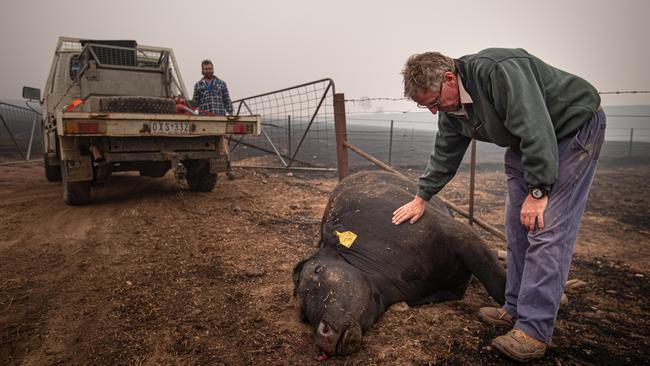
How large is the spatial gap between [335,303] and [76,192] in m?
5.24

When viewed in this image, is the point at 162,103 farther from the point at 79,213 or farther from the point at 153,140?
the point at 79,213

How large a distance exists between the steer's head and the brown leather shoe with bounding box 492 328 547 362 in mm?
808

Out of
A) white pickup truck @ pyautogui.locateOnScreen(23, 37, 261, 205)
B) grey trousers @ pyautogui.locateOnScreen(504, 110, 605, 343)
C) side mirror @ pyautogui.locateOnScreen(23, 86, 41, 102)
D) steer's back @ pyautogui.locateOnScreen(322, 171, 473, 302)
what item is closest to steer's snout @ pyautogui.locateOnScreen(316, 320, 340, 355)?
steer's back @ pyautogui.locateOnScreen(322, 171, 473, 302)

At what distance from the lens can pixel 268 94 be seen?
1008cm

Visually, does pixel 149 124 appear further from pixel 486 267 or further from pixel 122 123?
pixel 486 267

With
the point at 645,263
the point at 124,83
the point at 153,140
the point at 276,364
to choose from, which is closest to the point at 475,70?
the point at 276,364

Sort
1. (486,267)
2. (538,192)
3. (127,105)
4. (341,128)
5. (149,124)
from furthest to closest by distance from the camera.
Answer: (127,105) < (341,128) < (149,124) < (486,267) < (538,192)

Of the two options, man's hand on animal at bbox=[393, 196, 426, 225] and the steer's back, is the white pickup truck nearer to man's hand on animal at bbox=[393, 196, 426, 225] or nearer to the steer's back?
the steer's back

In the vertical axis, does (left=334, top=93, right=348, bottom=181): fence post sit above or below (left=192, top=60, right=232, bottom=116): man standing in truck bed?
below

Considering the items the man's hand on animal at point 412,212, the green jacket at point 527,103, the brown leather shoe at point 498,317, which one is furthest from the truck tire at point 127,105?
the brown leather shoe at point 498,317

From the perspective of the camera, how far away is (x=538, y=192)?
81.2 inches

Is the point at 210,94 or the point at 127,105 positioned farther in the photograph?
the point at 210,94

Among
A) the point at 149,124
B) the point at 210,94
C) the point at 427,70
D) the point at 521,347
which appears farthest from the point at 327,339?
the point at 210,94

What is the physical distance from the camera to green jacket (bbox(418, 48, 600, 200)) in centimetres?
196
